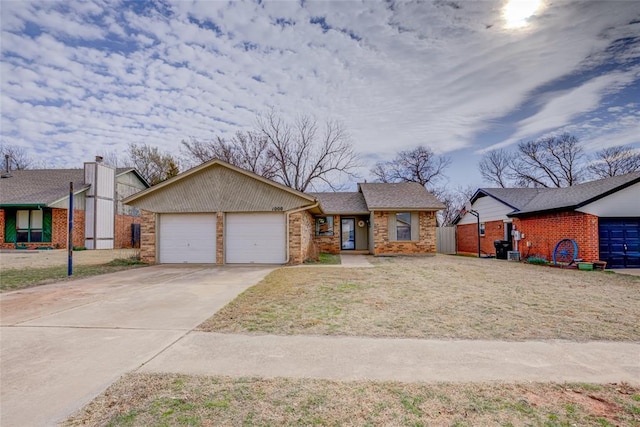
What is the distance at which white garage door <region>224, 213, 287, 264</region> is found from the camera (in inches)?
531

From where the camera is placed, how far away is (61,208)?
20.4 meters

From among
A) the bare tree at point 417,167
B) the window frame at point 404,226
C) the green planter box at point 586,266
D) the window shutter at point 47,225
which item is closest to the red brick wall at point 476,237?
the window frame at point 404,226

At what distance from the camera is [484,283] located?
882cm

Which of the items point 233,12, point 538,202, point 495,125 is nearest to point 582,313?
point 233,12

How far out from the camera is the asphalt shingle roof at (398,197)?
57.9 ft

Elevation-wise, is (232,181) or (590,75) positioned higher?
(590,75)

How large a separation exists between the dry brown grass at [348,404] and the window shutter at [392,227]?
15039 mm

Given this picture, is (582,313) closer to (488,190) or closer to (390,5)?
(390,5)

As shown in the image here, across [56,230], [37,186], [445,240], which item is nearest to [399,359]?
[445,240]

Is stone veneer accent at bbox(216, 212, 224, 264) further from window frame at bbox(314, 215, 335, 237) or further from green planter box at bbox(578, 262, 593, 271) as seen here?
green planter box at bbox(578, 262, 593, 271)

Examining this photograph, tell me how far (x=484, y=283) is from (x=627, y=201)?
8.77 metres

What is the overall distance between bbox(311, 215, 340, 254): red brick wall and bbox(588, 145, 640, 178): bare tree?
94.5 feet

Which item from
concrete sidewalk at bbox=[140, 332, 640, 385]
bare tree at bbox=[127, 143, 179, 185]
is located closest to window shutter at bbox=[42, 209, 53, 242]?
bare tree at bbox=[127, 143, 179, 185]

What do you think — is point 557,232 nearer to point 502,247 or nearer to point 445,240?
point 502,247
